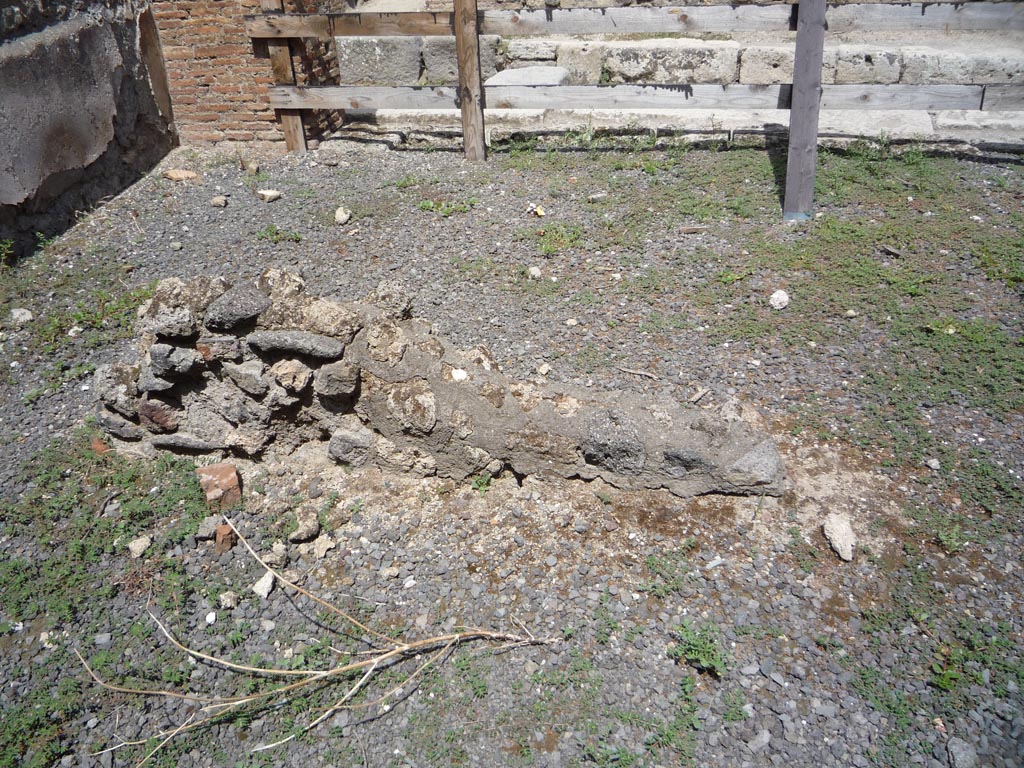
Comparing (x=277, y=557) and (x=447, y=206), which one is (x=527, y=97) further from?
(x=277, y=557)

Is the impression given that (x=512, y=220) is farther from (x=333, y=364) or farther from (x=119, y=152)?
(x=119, y=152)

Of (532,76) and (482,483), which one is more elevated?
(532,76)

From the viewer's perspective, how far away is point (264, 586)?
343 centimetres

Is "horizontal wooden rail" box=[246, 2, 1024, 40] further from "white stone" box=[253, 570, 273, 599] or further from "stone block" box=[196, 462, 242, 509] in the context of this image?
"white stone" box=[253, 570, 273, 599]

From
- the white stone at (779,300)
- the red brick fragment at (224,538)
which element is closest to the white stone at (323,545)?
the red brick fragment at (224,538)

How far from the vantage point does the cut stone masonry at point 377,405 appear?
364 cm

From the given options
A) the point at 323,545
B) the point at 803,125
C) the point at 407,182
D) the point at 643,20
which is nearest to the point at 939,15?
the point at 803,125

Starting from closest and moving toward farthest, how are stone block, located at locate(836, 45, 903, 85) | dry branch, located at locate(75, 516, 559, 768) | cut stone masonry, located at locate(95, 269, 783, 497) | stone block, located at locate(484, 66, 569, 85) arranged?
dry branch, located at locate(75, 516, 559, 768), cut stone masonry, located at locate(95, 269, 783, 497), stone block, located at locate(836, 45, 903, 85), stone block, located at locate(484, 66, 569, 85)

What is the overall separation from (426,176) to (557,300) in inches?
90.0

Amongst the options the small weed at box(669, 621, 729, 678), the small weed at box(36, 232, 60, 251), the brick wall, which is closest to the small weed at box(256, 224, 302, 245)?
the small weed at box(36, 232, 60, 251)

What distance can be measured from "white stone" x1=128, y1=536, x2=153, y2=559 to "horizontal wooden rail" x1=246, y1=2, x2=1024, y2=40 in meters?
4.57

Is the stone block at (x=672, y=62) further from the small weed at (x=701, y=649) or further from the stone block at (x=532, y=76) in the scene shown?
the small weed at (x=701, y=649)

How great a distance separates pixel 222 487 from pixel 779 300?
3.27 meters

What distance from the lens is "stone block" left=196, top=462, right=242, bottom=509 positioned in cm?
380
